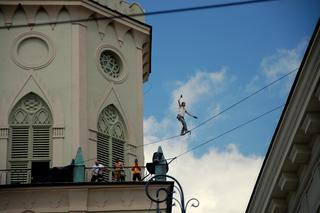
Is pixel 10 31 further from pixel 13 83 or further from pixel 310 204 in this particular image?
pixel 310 204

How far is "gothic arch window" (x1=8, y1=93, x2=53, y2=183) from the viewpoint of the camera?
3747 cm

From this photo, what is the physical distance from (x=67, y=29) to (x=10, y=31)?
7.53 ft

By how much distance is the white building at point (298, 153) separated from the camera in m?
18.9

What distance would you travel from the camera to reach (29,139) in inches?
1503

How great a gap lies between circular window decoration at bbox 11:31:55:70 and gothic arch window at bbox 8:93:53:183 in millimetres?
1375

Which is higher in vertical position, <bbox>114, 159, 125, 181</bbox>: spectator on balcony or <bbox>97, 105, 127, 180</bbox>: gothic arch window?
<bbox>97, 105, 127, 180</bbox>: gothic arch window

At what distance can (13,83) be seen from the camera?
38.8 m

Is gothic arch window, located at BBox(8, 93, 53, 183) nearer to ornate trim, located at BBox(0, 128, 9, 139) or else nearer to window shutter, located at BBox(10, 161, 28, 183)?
window shutter, located at BBox(10, 161, 28, 183)

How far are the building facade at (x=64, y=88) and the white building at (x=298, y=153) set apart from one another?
52.6 ft

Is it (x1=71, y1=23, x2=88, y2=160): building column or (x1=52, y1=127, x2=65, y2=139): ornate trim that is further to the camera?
(x1=52, y1=127, x2=65, y2=139): ornate trim

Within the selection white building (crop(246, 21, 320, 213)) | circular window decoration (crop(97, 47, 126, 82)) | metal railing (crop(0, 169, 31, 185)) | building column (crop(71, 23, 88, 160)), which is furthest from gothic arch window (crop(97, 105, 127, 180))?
white building (crop(246, 21, 320, 213))

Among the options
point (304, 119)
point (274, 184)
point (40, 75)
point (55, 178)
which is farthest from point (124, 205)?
point (304, 119)

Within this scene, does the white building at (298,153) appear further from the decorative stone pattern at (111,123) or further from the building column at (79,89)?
the decorative stone pattern at (111,123)

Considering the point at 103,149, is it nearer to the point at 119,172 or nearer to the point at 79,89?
the point at 119,172
